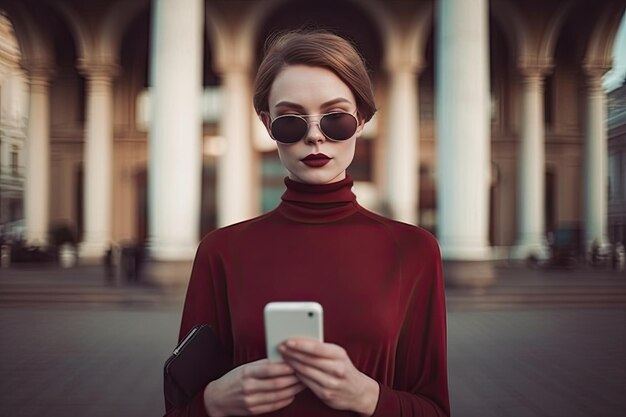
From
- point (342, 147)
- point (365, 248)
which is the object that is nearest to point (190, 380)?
point (365, 248)

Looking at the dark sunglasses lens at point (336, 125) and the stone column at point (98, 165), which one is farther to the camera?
the stone column at point (98, 165)

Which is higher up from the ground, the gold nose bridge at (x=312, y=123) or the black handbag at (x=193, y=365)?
the gold nose bridge at (x=312, y=123)

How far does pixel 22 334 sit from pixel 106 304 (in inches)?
132

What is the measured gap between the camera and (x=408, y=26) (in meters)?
21.1

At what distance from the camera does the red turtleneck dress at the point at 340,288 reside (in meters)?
1.46

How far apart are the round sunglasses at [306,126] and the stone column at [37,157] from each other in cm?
2303

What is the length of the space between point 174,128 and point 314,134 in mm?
12195

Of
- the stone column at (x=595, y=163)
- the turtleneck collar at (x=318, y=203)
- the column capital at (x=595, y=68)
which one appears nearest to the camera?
the turtleneck collar at (x=318, y=203)

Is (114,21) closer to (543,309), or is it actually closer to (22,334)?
(22,334)

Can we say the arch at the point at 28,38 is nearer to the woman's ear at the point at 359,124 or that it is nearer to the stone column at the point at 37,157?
the stone column at the point at 37,157

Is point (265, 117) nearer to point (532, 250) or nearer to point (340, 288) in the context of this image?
point (340, 288)

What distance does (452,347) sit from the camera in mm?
8609

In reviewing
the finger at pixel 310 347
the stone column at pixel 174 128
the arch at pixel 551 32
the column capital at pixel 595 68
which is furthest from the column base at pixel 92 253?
the finger at pixel 310 347

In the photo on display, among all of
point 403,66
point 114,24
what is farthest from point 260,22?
point 403,66
